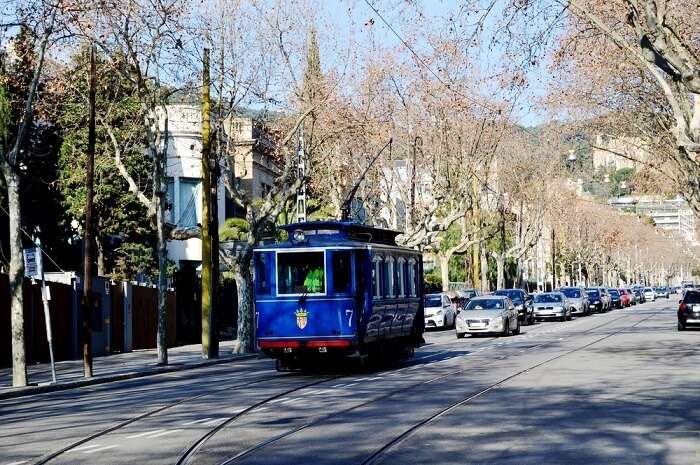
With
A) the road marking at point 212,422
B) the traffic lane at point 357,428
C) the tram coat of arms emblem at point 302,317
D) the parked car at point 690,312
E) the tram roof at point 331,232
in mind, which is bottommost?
the traffic lane at point 357,428

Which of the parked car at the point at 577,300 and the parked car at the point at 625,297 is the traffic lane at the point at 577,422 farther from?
the parked car at the point at 625,297

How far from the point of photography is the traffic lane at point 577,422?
40.9 feet

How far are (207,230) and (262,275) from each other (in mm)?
9849

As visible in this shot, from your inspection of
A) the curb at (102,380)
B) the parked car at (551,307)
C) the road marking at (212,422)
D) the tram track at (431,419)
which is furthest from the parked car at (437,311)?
the road marking at (212,422)

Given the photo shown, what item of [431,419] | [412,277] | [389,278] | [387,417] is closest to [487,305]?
[412,277]

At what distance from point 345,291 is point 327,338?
1.08 metres

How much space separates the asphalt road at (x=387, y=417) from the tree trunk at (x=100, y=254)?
1923 centimetres

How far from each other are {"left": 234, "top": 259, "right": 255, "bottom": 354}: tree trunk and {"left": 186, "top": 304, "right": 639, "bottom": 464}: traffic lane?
39.8ft

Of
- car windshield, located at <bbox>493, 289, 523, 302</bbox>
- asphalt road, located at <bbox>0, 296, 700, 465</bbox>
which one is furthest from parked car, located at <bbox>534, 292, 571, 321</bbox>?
asphalt road, located at <bbox>0, 296, 700, 465</bbox>

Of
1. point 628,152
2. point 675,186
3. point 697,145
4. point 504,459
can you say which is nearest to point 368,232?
point 697,145

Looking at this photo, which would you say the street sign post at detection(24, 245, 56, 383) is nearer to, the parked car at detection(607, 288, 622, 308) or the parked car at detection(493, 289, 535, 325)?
the parked car at detection(493, 289, 535, 325)

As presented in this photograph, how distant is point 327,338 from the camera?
24547 mm

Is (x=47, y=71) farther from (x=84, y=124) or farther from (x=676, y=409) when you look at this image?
(x=676, y=409)

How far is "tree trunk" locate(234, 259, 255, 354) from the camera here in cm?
3641
